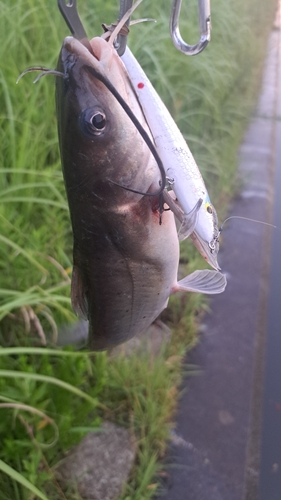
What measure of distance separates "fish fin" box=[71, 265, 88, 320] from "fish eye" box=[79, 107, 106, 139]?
0.97 ft

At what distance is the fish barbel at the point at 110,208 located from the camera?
690 millimetres

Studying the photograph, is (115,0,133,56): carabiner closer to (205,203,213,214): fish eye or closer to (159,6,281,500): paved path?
(205,203,213,214): fish eye

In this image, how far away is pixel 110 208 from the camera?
801 mm

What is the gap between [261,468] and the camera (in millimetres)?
1979

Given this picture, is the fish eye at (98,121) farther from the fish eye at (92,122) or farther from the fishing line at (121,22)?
the fishing line at (121,22)

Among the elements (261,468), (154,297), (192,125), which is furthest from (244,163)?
(154,297)

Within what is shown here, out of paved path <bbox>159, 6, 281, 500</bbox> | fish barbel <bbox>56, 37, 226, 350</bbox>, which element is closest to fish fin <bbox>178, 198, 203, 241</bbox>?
fish barbel <bbox>56, 37, 226, 350</bbox>

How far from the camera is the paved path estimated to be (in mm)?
1843

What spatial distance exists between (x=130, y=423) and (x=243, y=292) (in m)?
1.20

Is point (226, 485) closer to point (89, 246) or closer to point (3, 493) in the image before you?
point (3, 493)

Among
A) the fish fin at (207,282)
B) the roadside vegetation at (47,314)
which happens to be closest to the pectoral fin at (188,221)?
the fish fin at (207,282)

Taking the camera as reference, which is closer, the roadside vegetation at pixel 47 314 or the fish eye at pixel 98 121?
the fish eye at pixel 98 121

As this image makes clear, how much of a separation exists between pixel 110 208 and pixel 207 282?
9.3 inches

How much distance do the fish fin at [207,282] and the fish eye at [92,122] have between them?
0.32 metres
